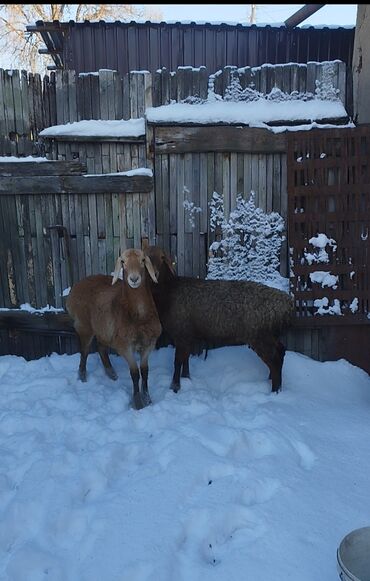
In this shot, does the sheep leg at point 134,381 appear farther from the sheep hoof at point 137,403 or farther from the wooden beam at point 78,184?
the wooden beam at point 78,184

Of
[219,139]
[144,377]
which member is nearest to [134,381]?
[144,377]

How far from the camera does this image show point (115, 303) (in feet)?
14.3

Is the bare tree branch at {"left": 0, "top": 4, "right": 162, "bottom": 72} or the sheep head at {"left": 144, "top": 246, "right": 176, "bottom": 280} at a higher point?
the bare tree branch at {"left": 0, "top": 4, "right": 162, "bottom": 72}

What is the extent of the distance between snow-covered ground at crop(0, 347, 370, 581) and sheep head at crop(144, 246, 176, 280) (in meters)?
1.15

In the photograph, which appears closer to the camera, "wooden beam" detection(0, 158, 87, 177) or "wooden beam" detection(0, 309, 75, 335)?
"wooden beam" detection(0, 158, 87, 177)

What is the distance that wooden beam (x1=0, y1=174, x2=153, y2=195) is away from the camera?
16.0ft

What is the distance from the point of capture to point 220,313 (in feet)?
14.7

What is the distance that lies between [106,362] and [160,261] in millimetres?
1246

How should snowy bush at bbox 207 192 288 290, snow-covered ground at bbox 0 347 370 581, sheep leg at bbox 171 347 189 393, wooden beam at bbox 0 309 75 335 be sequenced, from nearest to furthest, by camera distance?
snow-covered ground at bbox 0 347 370 581
sheep leg at bbox 171 347 189 393
snowy bush at bbox 207 192 288 290
wooden beam at bbox 0 309 75 335

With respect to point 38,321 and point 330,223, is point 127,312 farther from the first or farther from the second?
point 330,223

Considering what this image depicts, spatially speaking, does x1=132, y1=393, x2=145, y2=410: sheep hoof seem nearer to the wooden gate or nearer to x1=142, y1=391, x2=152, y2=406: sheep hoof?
x1=142, y1=391, x2=152, y2=406: sheep hoof

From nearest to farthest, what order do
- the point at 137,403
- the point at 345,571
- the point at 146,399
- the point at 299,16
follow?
1. the point at 345,571
2. the point at 137,403
3. the point at 146,399
4. the point at 299,16

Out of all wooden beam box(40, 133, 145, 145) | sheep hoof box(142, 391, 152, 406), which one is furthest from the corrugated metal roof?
sheep hoof box(142, 391, 152, 406)

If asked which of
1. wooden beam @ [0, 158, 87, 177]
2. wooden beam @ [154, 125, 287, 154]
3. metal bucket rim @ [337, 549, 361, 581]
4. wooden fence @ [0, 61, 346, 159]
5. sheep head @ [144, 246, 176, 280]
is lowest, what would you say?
metal bucket rim @ [337, 549, 361, 581]
